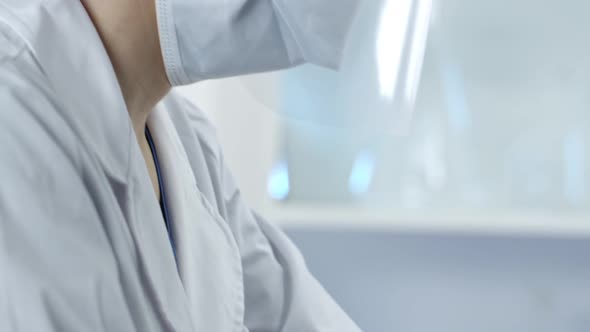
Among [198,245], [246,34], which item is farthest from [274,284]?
[246,34]

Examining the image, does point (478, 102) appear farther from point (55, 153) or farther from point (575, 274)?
point (55, 153)

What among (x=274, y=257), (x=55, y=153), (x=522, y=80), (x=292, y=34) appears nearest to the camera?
(x=55, y=153)

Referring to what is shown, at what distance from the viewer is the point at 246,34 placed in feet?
2.64

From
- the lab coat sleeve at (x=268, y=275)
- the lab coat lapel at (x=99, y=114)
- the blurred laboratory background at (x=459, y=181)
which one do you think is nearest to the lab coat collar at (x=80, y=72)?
the lab coat lapel at (x=99, y=114)

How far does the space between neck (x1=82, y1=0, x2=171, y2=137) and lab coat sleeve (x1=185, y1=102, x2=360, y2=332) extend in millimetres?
241

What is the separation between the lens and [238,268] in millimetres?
992

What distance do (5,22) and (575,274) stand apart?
1.44m

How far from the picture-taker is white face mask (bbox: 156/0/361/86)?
2.59ft

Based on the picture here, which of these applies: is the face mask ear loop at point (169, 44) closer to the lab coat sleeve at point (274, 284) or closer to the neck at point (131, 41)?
the neck at point (131, 41)

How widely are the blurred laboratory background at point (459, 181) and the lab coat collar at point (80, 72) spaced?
0.93 meters

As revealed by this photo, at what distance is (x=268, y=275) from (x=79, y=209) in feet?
1.42

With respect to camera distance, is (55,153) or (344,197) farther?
(344,197)

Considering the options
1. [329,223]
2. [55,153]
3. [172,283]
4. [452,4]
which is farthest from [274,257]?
→ [452,4]

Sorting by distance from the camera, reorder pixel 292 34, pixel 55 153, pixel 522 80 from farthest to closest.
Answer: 1. pixel 522 80
2. pixel 292 34
3. pixel 55 153
